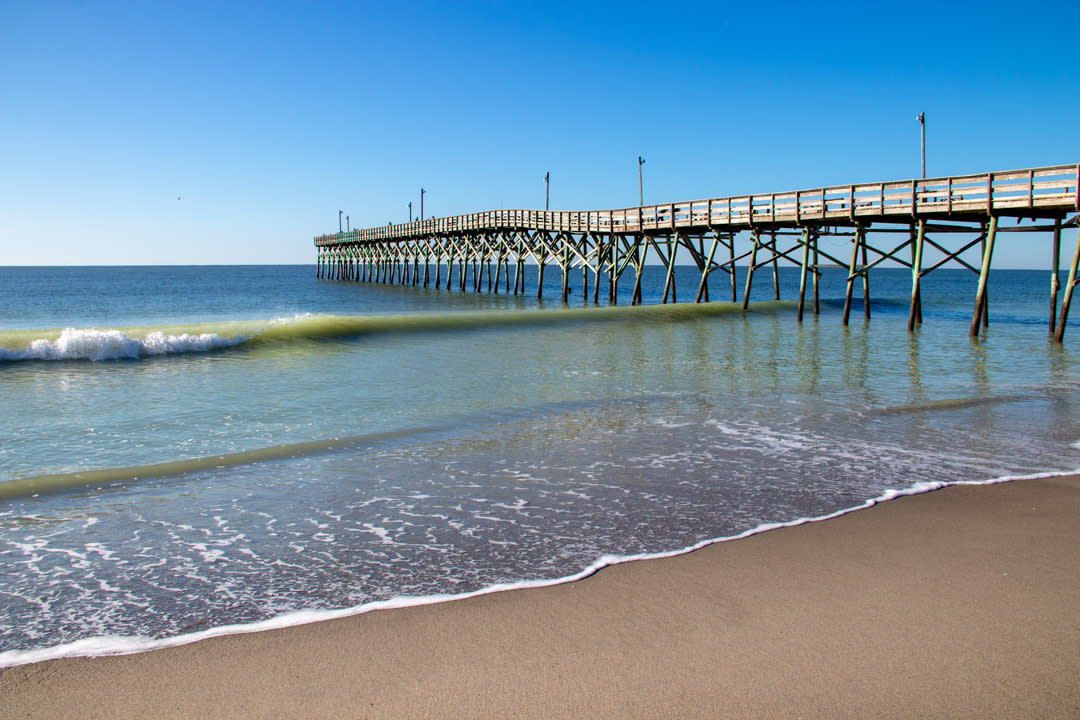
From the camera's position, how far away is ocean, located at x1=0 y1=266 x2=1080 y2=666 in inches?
152

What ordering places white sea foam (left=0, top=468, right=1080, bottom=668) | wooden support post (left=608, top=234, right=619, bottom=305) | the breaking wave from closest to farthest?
white sea foam (left=0, top=468, right=1080, bottom=668) < the breaking wave < wooden support post (left=608, top=234, right=619, bottom=305)

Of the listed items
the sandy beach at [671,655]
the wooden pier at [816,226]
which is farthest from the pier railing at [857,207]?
the sandy beach at [671,655]

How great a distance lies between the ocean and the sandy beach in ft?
0.87

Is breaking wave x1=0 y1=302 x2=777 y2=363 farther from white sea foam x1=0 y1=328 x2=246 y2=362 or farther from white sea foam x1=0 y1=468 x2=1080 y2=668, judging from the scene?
white sea foam x1=0 y1=468 x2=1080 y2=668

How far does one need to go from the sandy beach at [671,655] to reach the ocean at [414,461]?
0.26 metres

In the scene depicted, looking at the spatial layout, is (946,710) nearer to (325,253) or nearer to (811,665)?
(811,665)

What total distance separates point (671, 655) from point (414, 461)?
3794 mm

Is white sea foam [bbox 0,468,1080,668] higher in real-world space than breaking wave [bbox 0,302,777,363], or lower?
lower

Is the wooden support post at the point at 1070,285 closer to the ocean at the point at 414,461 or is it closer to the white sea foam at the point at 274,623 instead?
the ocean at the point at 414,461

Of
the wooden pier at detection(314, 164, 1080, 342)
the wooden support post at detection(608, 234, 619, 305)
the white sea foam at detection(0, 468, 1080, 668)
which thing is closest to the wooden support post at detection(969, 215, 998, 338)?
the wooden pier at detection(314, 164, 1080, 342)

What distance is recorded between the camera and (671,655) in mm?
3041

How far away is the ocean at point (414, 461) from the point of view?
386 centimetres

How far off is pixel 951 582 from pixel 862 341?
15.1 metres

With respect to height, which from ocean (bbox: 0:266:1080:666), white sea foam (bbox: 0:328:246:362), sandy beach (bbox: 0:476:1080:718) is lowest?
sandy beach (bbox: 0:476:1080:718)
